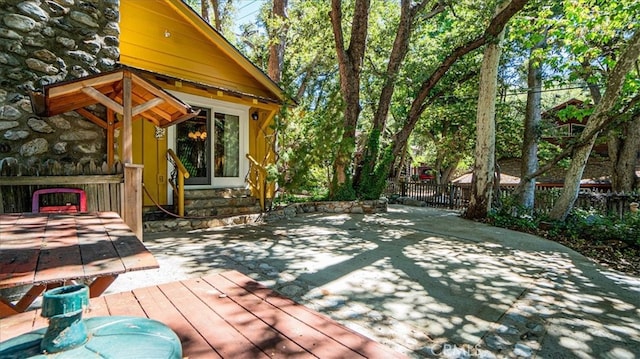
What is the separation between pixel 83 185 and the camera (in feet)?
13.0

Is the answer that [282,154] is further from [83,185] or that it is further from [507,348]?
[507,348]

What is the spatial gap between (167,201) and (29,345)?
21.9 feet

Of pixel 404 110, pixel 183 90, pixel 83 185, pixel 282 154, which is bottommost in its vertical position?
pixel 83 185

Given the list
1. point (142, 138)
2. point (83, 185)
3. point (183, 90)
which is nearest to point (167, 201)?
point (142, 138)

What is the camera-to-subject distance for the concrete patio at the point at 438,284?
2.32 meters

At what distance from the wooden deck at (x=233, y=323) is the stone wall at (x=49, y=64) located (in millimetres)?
3530

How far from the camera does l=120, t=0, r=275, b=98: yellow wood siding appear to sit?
259 inches

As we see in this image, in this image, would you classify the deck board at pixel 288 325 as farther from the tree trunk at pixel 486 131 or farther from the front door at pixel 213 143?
the tree trunk at pixel 486 131

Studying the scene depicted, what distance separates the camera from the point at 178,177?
662cm

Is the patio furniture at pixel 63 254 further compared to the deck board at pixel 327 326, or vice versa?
the patio furniture at pixel 63 254

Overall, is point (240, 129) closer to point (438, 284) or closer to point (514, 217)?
point (438, 284)

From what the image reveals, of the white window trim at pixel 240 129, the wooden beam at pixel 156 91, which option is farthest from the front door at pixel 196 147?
the wooden beam at pixel 156 91

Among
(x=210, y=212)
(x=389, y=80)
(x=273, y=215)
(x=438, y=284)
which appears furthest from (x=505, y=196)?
(x=210, y=212)

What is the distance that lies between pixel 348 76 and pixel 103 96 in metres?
6.81
